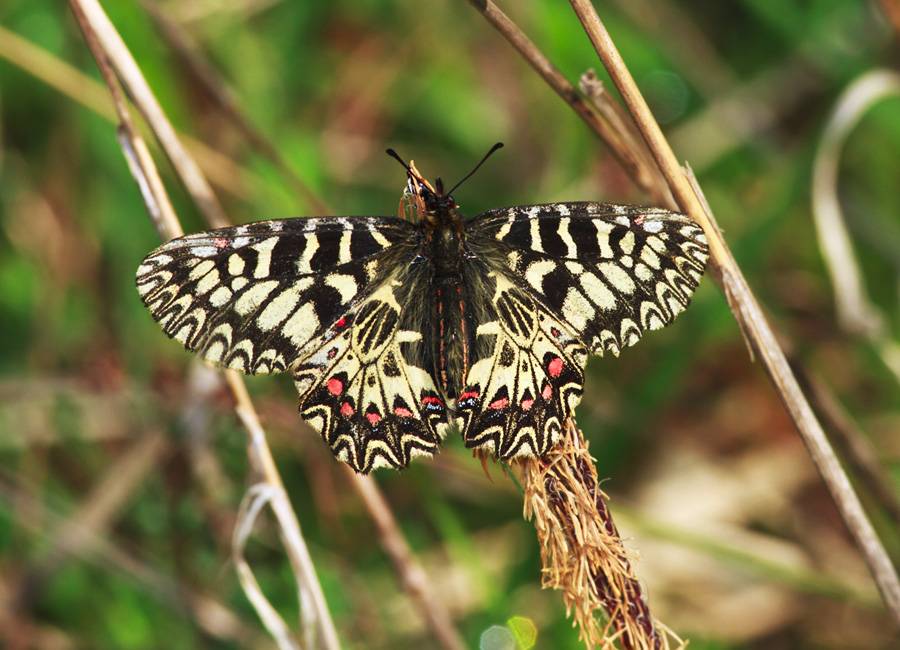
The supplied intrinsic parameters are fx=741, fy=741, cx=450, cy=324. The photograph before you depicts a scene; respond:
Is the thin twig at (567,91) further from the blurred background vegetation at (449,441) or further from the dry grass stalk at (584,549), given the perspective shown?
the blurred background vegetation at (449,441)

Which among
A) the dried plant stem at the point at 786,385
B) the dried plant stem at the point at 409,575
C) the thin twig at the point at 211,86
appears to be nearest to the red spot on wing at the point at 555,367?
the dried plant stem at the point at 786,385

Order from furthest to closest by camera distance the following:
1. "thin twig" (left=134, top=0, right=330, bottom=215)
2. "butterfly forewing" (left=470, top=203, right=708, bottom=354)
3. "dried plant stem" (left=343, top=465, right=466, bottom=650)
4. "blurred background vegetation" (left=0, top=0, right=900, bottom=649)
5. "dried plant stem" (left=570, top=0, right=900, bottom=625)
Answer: "blurred background vegetation" (left=0, top=0, right=900, bottom=649) → "thin twig" (left=134, top=0, right=330, bottom=215) → "dried plant stem" (left=343, top=465, right=466, bottom=650) → "butterfly forewing" (left=470, top=203, right=708, bottom=354) → "dried plant stem" (left=570, top=0, right=900, bottom=625)

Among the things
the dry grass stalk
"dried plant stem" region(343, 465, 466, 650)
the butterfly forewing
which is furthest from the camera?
"dried plant stem" region(343, 465, 466, 650)

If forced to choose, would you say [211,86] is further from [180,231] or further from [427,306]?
[427,306]

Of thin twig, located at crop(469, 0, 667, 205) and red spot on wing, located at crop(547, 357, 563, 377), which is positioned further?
red spot on wing, located at crop(547, 357, 563, 377)

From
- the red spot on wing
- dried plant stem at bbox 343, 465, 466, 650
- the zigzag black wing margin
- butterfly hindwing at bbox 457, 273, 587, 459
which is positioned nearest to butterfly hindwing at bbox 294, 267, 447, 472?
the zigzag black wing margin

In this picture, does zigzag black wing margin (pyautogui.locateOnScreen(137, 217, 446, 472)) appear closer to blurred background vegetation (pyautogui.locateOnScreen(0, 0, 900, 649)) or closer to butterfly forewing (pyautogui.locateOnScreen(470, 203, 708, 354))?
butterfly forewing (pyautogui.locateOnScreen(470, 203, 708, 354))

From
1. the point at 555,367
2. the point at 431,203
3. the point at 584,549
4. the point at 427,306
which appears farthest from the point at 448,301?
the point at 584,549
